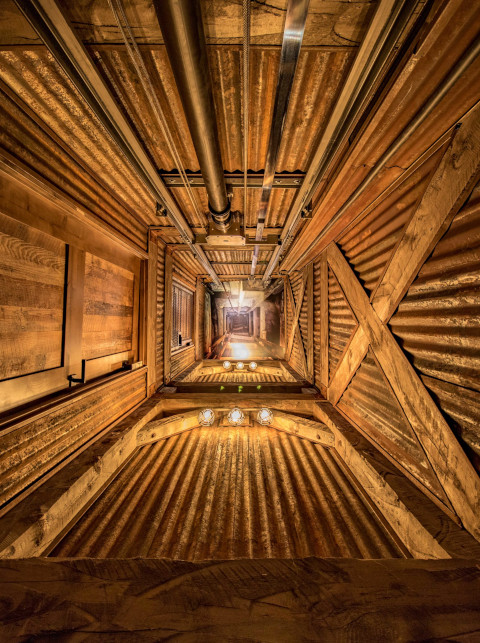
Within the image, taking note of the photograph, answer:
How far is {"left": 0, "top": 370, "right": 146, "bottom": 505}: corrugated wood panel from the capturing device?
6.07 feet

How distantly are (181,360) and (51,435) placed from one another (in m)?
4.41

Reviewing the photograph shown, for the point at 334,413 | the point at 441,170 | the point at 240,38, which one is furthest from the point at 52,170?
the point at 334,413

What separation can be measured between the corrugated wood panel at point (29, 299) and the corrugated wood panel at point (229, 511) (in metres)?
1.74

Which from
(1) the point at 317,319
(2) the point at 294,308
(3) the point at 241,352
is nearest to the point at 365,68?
(1) the point at 317,319

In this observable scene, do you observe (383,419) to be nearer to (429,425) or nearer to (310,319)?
(429,425)

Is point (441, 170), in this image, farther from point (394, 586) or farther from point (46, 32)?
point (46, 32)

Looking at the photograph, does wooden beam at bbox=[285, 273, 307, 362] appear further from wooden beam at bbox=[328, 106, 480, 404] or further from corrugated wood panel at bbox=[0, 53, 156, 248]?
corrugated wood panel at bbox=[0, 53, 156, 248]

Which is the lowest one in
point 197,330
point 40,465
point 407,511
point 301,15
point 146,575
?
point 407,511

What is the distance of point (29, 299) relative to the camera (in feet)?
6.88

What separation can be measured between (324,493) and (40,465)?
3137 mm

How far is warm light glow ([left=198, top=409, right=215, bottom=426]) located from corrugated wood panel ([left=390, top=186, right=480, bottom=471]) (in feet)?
10.6

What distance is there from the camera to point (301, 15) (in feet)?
3.89

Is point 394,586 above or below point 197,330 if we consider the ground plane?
below

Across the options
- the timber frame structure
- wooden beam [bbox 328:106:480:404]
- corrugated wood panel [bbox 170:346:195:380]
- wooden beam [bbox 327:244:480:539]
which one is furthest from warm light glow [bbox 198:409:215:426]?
wooden beam [bbox 328:106:480:404]
